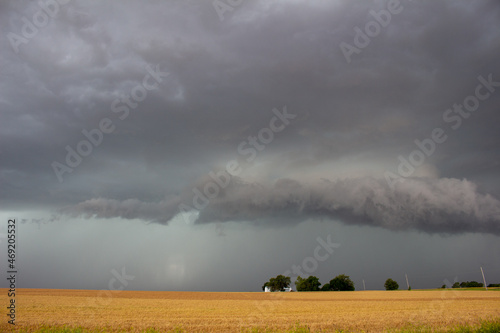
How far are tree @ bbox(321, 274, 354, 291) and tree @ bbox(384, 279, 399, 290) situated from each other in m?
34.2

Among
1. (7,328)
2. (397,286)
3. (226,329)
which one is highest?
(7,328)

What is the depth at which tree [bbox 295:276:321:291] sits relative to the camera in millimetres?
160500

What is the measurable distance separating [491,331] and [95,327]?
27.2m

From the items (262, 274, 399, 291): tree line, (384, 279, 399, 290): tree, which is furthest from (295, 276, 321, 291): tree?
(384, 279, 399, 290): tree

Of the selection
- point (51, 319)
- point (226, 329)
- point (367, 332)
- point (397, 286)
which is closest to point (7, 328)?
point (51, 319)

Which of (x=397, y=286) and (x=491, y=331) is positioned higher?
(x=491, y=331)

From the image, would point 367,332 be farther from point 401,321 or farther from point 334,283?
point 334,283

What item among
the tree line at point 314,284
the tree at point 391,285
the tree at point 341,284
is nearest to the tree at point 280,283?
the tree line at point 314,284

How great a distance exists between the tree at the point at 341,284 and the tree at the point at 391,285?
34.2 m

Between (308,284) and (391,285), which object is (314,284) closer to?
(308,284)

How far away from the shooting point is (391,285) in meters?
177

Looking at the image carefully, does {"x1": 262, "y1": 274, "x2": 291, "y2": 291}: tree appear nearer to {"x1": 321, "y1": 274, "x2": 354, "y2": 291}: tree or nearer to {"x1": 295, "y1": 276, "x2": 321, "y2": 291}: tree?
{"x1": 295, "y1": 276, "x2": 321, "y2": 291}: tree

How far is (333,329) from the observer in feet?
82.8

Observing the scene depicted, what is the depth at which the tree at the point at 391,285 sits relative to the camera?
17600 cm
